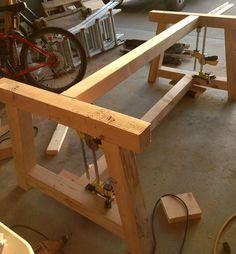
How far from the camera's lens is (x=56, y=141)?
6.79ft

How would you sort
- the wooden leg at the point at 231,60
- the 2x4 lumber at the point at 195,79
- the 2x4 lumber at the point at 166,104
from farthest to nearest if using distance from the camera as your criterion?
1. the 2x4 lumber at the point at 195,79
2. the wooden leg at the point at 231,60
3. the 2x4 lumber at the point at 166,104

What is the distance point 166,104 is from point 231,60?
2.12 ft

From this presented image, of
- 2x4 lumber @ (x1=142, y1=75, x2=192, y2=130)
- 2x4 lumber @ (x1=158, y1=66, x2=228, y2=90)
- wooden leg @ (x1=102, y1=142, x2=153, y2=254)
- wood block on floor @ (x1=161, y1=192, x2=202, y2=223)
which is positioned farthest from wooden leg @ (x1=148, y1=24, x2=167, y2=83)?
wooden leg @ (x1=102, y1=142, x2=153, y2=254)

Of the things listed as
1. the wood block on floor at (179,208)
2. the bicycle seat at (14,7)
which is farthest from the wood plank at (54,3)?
the wood block on floor at (179,208)

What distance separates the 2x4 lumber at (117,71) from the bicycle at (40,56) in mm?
1353

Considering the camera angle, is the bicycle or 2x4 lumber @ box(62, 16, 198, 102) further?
the bicycle

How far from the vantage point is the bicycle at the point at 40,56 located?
2.64m

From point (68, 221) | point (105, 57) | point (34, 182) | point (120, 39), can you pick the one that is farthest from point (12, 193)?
point (120, 39)

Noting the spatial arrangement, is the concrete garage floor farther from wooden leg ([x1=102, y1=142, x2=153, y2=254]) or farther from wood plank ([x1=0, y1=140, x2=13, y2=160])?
wooden leg ([x1=102, y1=142, x2=153, y2=254])

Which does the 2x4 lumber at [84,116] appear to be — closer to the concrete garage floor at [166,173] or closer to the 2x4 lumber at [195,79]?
the concrete garage floor at [166,173]

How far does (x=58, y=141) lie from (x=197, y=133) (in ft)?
3.26

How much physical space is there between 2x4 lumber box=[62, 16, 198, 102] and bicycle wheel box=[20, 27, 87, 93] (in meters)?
1.36

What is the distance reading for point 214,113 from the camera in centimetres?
227

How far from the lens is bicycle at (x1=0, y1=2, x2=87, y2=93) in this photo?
8.66 ft
